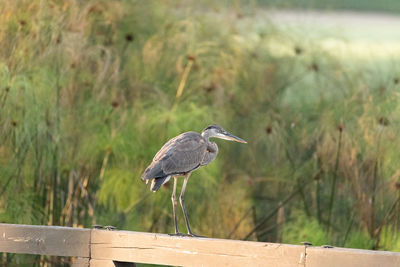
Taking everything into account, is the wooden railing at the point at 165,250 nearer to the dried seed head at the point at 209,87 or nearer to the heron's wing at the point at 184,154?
the heron's wing at the point at 184,154

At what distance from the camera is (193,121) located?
6.87m

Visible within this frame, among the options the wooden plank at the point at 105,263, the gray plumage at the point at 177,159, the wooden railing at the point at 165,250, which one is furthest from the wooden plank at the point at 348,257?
the gray plumage at the point at 177,159

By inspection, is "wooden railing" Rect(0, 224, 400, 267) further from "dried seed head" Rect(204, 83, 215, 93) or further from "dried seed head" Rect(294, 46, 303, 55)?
"dried seed head" Rect(294, 46, 303, 55)

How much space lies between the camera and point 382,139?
21.7 ft

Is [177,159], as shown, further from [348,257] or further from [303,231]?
[303,231]

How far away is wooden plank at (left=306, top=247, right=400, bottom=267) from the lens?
3.03m

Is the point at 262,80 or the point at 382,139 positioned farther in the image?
the point at 262,80

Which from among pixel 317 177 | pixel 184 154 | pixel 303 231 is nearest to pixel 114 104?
pixel 317 177

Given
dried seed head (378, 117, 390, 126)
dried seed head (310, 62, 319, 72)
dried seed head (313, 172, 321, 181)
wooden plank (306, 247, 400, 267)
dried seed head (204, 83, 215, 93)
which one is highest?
dried seed head (310, 62, 319, 72)

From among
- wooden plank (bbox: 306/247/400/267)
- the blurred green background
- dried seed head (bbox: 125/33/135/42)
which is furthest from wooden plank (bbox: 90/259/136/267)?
dried seed head (bbox: 125/33/135/42)

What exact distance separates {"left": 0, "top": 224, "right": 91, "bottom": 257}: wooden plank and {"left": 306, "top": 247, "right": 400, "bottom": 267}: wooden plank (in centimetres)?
116

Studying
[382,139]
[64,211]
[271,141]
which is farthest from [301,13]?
[64,211]

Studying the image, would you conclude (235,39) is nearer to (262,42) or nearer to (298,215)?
(262,42)

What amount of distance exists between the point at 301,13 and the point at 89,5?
2.58 meters
